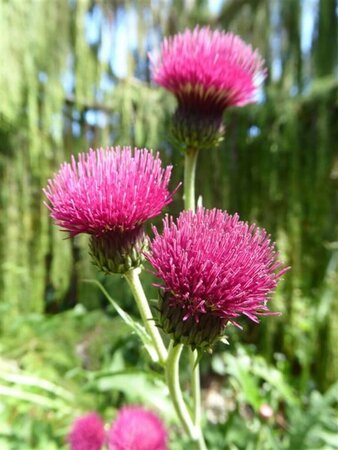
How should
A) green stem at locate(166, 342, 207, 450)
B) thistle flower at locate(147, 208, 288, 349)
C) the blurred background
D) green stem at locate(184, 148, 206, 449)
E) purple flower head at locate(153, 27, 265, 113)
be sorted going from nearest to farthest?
thistle flower at locate(147, 208, 288, 349) → green stem at locate(166, 342, 207, 450) → green stem at locate(184, 148, 206, 449) → purple flower head at locate(153, 27, 265, 113) → the blurred background

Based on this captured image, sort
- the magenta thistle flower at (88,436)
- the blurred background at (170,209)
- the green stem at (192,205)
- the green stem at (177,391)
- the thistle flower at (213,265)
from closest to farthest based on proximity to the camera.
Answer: the thistle flower at (213,265) < the green stem at (177,391) < the green stem at (192,205) < the magenta thistle flower at (88,436) < the blurred background at (170,209)

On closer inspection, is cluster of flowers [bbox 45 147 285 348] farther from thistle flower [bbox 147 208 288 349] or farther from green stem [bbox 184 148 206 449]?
green stem [bbox 184 148 206 449]

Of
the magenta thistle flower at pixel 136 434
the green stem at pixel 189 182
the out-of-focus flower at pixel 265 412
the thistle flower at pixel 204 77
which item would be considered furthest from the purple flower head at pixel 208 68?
the out-of-focus flower at pixel 265 412

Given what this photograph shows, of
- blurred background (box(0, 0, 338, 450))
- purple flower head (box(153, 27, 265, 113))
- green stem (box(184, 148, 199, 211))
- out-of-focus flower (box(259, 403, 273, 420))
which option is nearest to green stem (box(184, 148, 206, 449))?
green stem (box(184, 148, 199, 211))

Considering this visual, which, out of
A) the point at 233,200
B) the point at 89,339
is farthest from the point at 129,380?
the point at 233,200

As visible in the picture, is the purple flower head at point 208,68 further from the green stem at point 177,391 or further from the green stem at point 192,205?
the green stem at point 177,391
